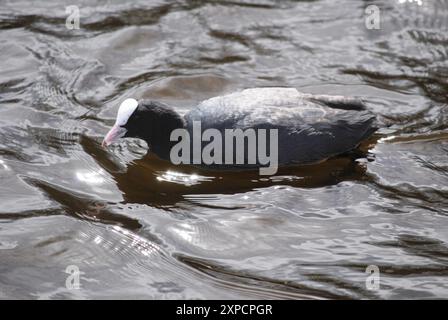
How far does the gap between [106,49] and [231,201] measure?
8.41 feet

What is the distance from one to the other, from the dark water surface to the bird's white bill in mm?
161

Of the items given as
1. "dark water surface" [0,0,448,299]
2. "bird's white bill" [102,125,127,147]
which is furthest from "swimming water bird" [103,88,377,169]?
"dark water surface" [0,0,448,299]

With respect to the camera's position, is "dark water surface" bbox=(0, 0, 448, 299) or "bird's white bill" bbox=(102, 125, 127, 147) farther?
"bird's white bill" bbox=(102, 125, 127, 147)

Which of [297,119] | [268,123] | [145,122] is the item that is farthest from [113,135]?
[297,119]

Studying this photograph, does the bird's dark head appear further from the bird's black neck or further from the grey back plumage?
the grey back plumage

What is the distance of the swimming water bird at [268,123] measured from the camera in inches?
221

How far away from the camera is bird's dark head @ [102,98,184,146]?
18.8ft

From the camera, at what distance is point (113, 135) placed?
572 cm

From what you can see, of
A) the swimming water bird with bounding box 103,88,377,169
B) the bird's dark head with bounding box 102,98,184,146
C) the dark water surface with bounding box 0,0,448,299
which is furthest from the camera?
the bird's dark head with bounding box 102,98,184,146

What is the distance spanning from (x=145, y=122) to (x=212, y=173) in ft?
1.97

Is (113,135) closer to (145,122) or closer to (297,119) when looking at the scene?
(145,122)

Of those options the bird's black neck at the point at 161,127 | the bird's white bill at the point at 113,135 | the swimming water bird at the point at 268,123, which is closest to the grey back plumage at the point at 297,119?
the swimming water bird at the point at 268,123
